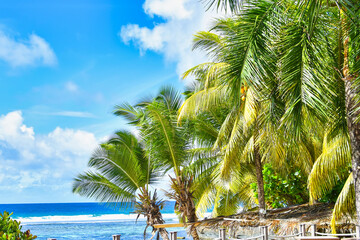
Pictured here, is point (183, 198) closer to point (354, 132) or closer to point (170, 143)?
point (170, 143)

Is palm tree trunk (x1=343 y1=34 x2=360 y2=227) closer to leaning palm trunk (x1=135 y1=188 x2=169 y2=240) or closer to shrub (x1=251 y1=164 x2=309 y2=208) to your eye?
shrub (x1=251 y1=164 x2=309 y2=208)

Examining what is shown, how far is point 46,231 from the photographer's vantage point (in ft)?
119

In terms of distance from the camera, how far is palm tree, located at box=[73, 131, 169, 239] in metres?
12.5

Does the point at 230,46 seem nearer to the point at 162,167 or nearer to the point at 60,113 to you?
the point at 162,167

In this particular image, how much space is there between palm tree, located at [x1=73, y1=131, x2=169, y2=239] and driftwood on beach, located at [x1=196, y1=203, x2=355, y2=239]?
245 cm

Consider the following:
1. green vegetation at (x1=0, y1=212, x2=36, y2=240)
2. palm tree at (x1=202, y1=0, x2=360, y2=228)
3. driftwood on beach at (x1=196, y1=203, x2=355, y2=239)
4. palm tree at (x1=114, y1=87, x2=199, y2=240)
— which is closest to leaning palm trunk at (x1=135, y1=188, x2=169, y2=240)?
palm tree at (x1=114, y1=87, x2=199, y2=240)

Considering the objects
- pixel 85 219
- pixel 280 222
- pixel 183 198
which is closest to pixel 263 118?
pixel 280 222

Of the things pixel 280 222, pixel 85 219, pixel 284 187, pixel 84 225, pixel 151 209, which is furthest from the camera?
pixel 85 219

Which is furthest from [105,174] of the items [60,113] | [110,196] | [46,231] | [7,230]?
[60,113]

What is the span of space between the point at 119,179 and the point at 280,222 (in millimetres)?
5652

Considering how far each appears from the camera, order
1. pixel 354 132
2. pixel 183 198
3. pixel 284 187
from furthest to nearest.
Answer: pixel 284 187, pixel 183 198, pixel 354 132

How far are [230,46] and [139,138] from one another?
762 cm

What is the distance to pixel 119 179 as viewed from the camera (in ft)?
41.9

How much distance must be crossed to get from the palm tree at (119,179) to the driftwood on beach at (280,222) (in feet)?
8.03
